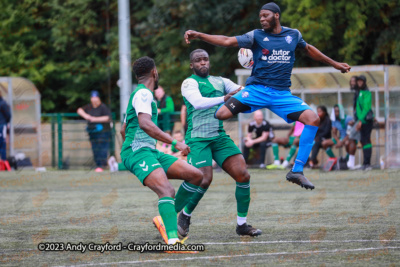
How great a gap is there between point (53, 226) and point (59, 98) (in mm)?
26443

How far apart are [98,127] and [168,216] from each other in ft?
50.7

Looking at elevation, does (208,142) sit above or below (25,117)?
above

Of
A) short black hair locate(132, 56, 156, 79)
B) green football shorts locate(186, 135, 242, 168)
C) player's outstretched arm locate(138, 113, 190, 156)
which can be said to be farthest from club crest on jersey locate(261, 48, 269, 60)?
player's outstretched arm locate(138, 113, 190, 156)

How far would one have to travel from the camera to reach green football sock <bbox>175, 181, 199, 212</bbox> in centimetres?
867

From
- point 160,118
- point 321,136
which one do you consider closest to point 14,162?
point 160,118

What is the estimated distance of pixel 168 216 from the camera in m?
7.51

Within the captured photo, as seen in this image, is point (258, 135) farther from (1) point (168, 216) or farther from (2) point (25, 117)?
(1) point (168, 216)

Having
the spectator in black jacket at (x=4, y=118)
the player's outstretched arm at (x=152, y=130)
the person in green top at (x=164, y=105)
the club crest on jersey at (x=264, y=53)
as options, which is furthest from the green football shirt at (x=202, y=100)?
the spectator in black jacket at (x=4, y=118)

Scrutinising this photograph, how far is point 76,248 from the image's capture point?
7.98 meters

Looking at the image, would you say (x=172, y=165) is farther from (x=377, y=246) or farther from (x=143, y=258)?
(x=377, y=246)

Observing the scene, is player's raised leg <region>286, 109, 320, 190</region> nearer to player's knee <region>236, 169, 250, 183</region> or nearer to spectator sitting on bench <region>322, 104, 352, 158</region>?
player's knee <region>236, 169, 250, 183</region>

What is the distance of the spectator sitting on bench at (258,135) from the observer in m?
20.6

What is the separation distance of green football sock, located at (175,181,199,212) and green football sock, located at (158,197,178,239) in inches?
44.0

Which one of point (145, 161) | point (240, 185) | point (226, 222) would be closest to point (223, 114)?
point (240, 185)
